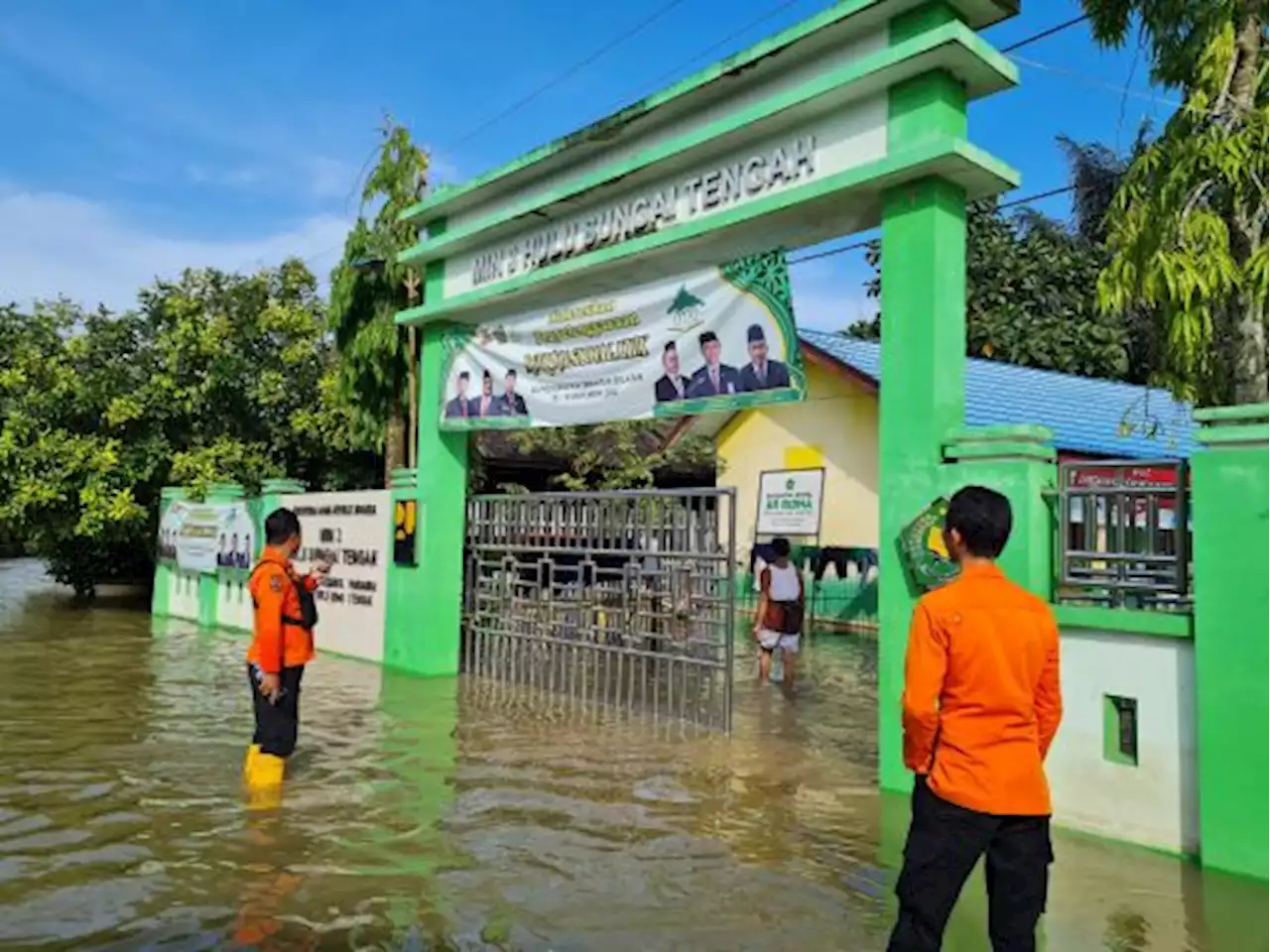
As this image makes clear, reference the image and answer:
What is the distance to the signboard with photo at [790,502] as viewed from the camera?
16.4m

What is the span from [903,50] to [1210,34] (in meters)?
1.61

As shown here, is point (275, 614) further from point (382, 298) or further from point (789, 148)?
point (382, 298)

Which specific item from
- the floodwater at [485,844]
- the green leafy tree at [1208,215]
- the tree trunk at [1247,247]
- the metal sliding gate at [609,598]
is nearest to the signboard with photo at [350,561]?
the metal sliding gate at [609,598]

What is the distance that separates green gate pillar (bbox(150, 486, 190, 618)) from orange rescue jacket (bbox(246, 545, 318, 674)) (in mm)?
10999

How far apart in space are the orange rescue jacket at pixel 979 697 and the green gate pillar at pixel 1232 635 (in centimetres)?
223

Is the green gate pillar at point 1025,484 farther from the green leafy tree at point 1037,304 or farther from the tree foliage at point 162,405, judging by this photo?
the green leafy tree at point 1037,304

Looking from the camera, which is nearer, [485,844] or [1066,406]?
[485,844]

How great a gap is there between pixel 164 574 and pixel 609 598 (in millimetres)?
10429

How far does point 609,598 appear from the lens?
28.8 feet

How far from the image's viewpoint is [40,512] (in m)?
16.1

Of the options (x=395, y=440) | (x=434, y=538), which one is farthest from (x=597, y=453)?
(x=434, y=538)

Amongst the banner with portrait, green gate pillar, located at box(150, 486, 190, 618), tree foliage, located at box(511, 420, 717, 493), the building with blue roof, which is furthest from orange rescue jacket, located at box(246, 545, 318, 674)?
green gate pillar, located at box(150, 486, 190, 618)

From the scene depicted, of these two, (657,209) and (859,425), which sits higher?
(657,209)

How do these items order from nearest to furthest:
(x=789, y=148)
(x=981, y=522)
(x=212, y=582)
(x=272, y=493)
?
1. (x=981, y=522)
2. (x=789, y=148)
3. (x=272, y=493)
4. (x=212, y=582)
